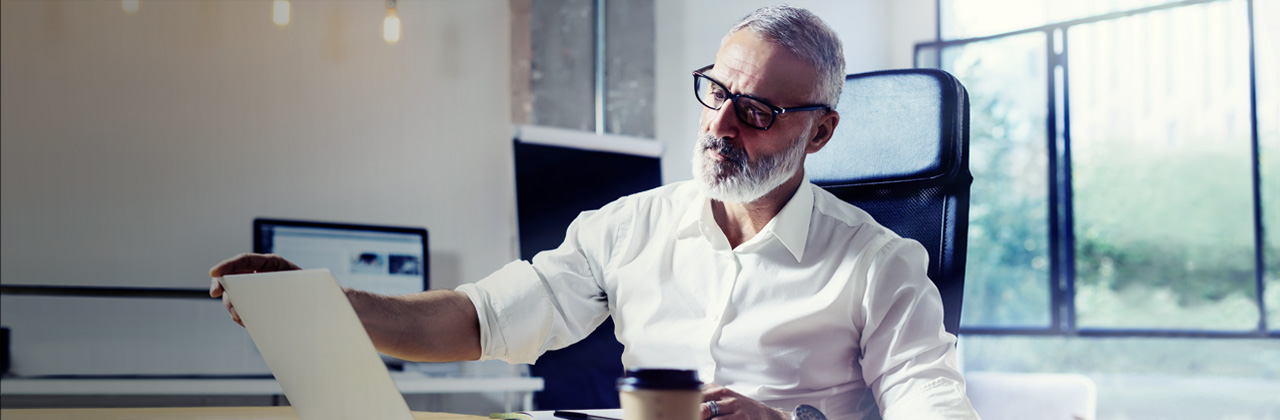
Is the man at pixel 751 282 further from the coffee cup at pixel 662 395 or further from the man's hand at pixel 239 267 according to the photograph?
the coffee cup at pixel 662 395

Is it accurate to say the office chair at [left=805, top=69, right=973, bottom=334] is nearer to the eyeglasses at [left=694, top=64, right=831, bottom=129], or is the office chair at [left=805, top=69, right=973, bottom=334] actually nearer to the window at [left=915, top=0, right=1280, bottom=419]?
the eyeglasses at [left=694, top=64, right=831, bottom=129]

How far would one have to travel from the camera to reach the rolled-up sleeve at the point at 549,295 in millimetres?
1231

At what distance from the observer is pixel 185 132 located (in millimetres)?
2982

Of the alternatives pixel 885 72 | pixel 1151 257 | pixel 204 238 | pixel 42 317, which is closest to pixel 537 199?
pixel 204 238

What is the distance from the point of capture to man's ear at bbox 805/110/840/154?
1.35 meters

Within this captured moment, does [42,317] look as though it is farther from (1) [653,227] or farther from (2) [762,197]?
(2) [762,197]

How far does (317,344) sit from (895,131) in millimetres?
981

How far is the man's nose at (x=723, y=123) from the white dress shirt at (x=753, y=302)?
0.37 ft

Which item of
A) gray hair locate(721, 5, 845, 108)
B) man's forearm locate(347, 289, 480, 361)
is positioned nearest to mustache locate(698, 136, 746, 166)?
gray hair locate(721, 5, 845, 108)

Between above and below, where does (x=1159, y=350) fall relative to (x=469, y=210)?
below

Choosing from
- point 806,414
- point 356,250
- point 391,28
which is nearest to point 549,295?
point 806,414

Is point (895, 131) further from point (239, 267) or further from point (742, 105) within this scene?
point (239, 267)

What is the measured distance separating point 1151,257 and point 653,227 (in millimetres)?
4071

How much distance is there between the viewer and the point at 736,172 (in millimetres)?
1248
